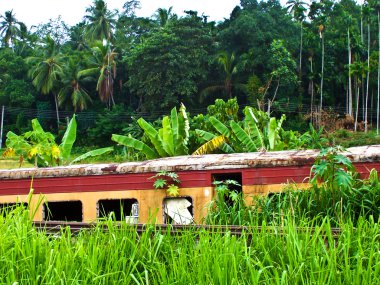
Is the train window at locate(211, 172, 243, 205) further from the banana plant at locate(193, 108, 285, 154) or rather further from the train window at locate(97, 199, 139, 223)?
the banana plant at locate(193, 108, 285, 154)

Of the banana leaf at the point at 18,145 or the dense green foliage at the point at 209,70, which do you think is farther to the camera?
the dense green foliage at the point at 209,70

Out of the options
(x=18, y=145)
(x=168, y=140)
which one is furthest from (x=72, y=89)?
(x=168, y=140)

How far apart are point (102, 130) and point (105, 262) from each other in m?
33.2

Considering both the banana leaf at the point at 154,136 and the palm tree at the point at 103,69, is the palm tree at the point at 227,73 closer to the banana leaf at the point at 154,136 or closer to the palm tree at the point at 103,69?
the palm tree at the point at 103,69

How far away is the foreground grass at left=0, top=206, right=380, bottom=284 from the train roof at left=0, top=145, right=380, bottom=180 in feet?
9.69

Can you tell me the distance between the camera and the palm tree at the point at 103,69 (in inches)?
1489

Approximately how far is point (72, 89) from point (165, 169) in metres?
32.5

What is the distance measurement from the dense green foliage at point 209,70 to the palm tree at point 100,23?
6.09 feet

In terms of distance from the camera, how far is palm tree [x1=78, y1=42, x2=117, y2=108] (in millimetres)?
37812

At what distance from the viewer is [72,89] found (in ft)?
128

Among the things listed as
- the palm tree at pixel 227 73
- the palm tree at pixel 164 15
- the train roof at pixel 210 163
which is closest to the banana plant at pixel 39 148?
the train roof at pixel 210 163

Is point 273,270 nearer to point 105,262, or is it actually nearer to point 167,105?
point 105,262

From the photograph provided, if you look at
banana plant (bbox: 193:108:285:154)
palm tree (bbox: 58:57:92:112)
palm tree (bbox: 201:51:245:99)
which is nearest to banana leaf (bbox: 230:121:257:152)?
banana plant (bbox: 193:108:285:154)

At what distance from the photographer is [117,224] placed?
4215 mm
